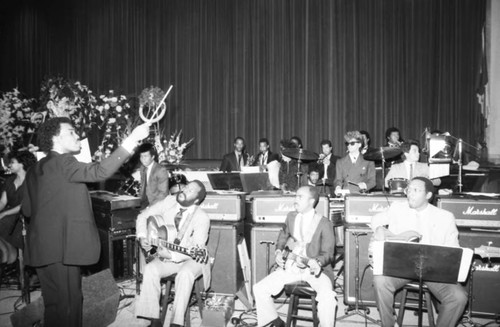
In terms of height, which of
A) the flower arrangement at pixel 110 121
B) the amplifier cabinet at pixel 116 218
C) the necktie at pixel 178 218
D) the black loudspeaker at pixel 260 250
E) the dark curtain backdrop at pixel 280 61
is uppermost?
the dark curtain backdrop at pixel 280 61

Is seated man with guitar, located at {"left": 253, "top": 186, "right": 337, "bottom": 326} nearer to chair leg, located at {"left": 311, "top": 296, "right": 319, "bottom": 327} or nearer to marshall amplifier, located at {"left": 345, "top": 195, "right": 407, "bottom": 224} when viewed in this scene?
chair leg, located at {"left": 311, "top": 296, "right": 319, "bottom": 327}

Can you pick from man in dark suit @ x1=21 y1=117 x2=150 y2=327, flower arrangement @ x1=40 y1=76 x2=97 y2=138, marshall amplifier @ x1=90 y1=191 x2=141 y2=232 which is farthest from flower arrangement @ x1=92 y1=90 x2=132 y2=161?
man in dark suit @ x1=21 y1=117 x2=150 y2=327

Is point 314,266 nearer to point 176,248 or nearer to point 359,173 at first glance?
point 176,248

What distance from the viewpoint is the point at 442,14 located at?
388 inches

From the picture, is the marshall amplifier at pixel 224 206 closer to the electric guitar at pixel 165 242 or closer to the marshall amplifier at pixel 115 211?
the electric guitar at pixel 165 242

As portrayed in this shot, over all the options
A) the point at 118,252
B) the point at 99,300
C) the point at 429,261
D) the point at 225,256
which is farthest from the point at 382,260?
the point at 118,252

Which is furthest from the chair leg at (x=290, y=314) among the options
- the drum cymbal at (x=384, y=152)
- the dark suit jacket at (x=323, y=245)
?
the drum cymbal at (x=384, y=152)

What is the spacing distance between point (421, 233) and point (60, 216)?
3.39 m

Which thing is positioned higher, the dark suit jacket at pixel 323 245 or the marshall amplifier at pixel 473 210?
the marshall amplifier at pixel 473 210

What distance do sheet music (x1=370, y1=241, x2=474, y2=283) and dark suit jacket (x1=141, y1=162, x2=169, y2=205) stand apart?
128 inches

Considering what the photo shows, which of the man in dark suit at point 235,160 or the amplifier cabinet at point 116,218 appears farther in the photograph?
the man in dark suit at point 235,160

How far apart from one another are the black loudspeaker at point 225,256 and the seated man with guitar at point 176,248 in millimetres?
390

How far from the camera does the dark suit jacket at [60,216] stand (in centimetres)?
322

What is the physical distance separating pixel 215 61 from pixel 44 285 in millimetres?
9423
